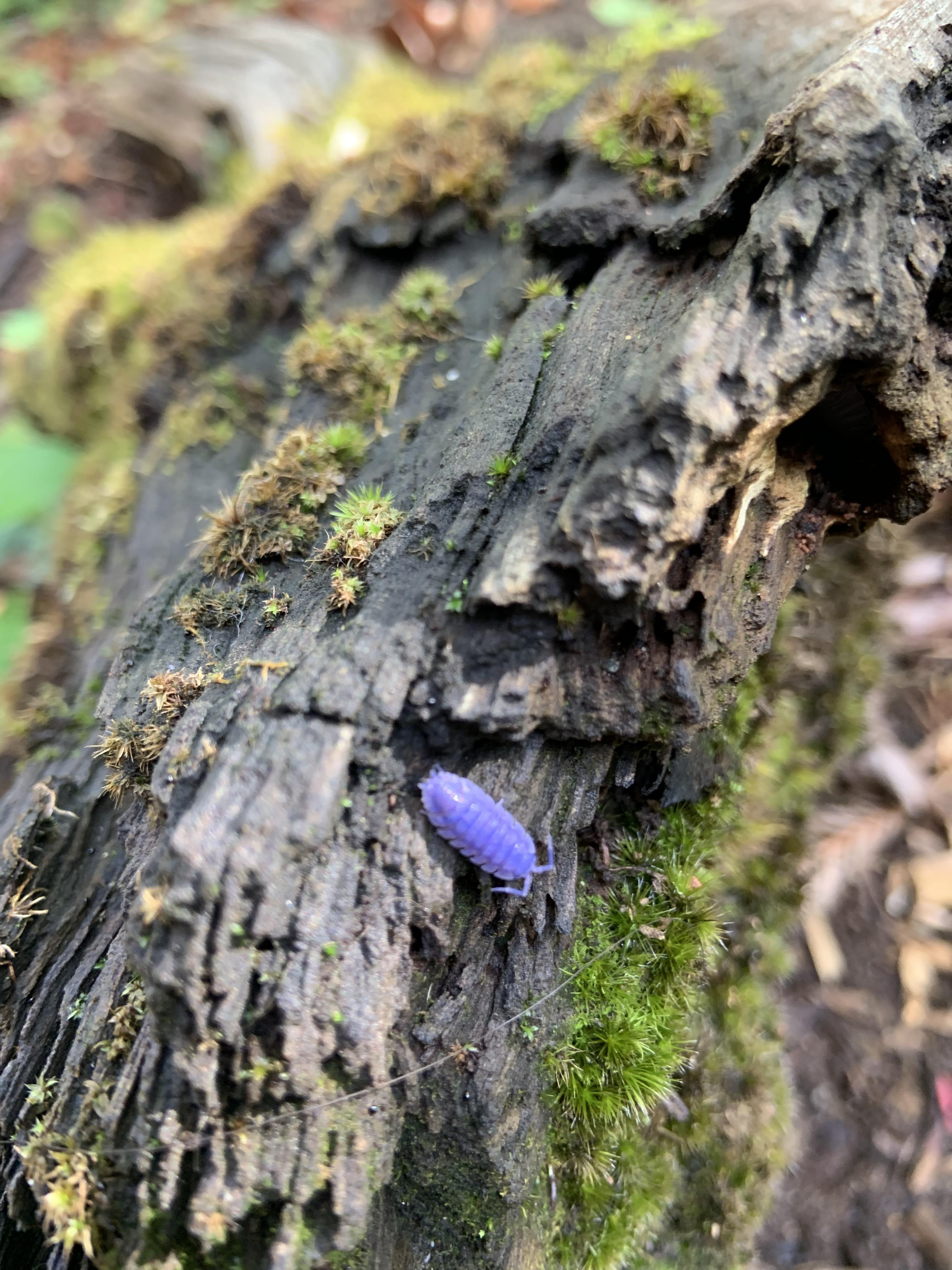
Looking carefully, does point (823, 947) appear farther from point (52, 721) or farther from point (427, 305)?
point (52, 721)

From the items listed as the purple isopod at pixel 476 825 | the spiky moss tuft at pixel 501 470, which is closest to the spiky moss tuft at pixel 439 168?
the spiky moss tuft at pixel 501 470

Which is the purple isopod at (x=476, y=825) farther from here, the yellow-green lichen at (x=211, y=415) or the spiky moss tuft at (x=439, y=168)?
the spiky moss tuft at (x=439, y=168)

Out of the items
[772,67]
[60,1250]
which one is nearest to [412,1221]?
[60,1250]

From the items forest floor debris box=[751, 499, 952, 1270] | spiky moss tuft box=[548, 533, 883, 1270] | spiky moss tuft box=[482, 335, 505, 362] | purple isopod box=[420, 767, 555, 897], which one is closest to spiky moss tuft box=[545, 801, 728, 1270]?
spiky moss tuft box=[548, 533, 883, 1270]

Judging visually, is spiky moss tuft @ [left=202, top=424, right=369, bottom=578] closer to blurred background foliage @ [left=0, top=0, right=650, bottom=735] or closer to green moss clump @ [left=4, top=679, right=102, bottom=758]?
green moss clump @ [left=4, top=679, right=102, bottom=758]

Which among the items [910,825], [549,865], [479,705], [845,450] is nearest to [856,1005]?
[910,825]

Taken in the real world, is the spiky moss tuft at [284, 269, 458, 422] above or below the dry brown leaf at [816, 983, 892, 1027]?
above
